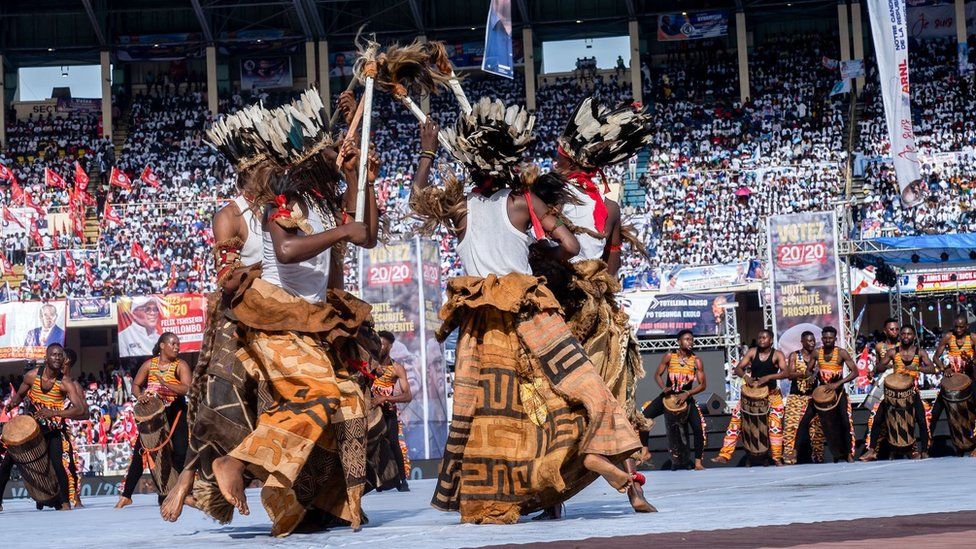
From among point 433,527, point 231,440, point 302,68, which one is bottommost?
point 433,527

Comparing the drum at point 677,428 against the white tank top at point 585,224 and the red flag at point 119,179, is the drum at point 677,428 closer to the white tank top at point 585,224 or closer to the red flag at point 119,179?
the white tank top at point 585,224

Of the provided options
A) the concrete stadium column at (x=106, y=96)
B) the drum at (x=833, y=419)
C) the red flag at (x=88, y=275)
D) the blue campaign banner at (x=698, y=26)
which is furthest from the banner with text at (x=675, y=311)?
the concrete stadium column at (x=106, y=96)

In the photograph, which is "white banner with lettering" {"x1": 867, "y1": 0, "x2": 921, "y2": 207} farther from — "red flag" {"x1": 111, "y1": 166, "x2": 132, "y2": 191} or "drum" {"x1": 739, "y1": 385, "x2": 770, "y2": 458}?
"red flag" {"x1": 111, "y1": 166, "x2": 132, "y2": 191}

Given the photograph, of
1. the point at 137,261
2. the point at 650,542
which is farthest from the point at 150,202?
the point at 650,542

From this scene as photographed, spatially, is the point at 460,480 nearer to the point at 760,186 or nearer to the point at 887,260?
the point at 887,260

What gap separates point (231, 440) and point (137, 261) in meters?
26.8

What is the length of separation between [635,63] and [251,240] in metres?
31.6

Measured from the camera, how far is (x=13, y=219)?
33.7 meters

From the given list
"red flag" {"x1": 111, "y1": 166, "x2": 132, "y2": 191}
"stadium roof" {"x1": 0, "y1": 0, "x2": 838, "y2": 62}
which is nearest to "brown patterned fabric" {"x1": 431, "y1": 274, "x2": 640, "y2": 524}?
"red flag" {"x1": 111, "y1": 166, "x2": 132, "y2": 191}

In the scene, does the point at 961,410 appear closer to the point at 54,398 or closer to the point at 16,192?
the point at 54,398

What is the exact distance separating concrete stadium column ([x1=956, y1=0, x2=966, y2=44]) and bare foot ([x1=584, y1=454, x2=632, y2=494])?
32.9 metres

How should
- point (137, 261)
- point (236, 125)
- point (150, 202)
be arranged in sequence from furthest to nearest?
1. point (150, 202)
2. point (137, 261)
3. point (236, 125)

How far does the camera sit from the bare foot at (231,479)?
6398mm

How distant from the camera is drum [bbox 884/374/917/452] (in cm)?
1625
